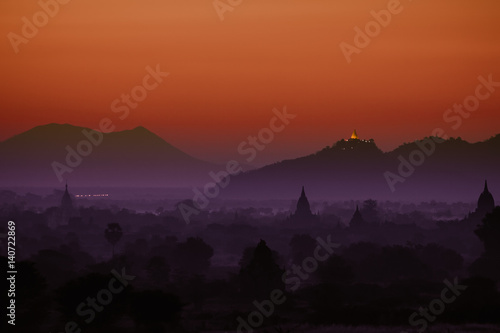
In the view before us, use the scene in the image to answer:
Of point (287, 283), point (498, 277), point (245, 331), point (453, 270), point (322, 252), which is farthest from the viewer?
point (322, 252)

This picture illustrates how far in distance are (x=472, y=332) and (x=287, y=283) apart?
5198cm

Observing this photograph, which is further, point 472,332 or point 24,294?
point 24,294

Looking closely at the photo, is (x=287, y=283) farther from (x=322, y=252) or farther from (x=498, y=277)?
(x=322, y=252)

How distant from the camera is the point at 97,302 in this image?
7738 centimetres

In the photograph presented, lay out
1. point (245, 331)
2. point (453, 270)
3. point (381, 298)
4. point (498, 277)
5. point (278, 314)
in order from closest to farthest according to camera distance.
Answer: point (245, 331) → point (278, 314) → point (381, 298) → point (498, 277) → point (453, 270)

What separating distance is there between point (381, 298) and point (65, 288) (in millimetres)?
36132

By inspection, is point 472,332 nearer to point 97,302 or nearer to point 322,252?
point 97,302

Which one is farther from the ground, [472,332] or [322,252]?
[322,252]

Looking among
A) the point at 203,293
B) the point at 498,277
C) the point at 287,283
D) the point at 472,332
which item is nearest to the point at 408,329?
the point at 472,332

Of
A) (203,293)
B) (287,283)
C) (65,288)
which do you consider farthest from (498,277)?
(65,288)

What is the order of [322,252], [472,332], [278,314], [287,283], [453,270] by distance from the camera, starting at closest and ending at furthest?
[472,332] → [278,314] → [287,283] → [453,270] → [322,252]

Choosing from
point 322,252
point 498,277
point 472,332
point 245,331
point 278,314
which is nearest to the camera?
point 472,332

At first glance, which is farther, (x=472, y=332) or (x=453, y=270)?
(x=453, y=270)

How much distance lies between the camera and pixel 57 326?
7888cm
